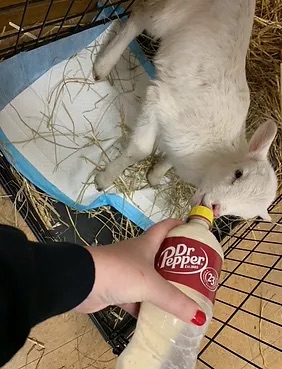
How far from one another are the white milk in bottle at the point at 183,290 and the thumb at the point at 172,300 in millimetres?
30

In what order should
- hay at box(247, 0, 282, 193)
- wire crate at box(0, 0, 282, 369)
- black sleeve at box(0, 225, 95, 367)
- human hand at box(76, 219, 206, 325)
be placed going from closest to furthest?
black sleeve at box(0, 225, 95, 367) → human hand at box(76, 219, 206, 325) → wire crate at box(0, 0, 282, 369) → hay at box(247, 0, 282, 193)

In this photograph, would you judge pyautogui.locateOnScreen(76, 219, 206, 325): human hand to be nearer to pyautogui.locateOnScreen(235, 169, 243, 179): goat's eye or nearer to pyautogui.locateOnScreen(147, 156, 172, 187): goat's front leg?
pyautogui.locateOnScreen(235, 169, 243, 179): goat's eye

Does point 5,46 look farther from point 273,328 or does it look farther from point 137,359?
point 273,328

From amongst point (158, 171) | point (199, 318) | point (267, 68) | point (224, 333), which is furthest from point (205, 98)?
point (224, 333)

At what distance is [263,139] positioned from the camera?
1.45 metres

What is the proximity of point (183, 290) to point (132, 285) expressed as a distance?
9 centimetres

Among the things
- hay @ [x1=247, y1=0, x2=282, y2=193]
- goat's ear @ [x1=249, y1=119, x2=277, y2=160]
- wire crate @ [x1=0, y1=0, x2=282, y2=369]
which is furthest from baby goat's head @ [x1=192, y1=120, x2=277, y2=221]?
hay @ [x1=247, y1=0, x2=282, y2=193]

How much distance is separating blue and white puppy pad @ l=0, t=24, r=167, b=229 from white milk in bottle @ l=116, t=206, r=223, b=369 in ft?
2.31

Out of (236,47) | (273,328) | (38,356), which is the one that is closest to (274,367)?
(273,328)

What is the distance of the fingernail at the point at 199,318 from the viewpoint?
3.30 feet

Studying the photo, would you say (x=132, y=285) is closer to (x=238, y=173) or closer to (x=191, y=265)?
(x=191, y=265)

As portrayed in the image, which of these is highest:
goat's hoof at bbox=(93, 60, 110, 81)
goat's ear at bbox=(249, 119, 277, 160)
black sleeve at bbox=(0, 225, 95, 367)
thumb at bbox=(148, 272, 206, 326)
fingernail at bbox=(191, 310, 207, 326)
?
black sleeve at bbox=(0, 225, 95, 367)

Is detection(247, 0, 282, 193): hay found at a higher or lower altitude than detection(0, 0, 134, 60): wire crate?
lower

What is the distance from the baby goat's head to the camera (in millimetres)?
1398
